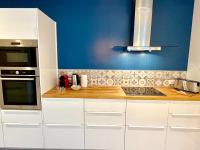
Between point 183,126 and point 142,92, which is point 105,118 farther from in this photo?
point 183,126

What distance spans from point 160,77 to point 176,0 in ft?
3.93

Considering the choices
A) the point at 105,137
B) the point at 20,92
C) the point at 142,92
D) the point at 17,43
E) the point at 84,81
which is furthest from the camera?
the point at 84,81

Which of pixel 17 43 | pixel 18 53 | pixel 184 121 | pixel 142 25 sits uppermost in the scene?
pixel 142 25

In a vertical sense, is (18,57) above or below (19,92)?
above

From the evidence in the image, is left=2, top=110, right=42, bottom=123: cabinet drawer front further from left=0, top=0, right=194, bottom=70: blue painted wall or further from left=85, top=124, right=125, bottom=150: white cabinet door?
left=0, top=0, right=194, bottom=70: blue painted wall

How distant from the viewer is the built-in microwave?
5.45 feet

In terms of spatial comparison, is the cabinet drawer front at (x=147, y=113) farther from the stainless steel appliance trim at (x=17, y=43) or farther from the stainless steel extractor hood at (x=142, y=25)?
the stainless steel appliance trim at (x=17, y=43)

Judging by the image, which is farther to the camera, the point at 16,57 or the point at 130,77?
the point at 130,77

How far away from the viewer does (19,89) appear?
1.75m

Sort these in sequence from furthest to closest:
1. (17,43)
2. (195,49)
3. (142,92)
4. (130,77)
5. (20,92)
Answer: (130,77) → (195,49) → (142,92) → (20,92) → (17,43)

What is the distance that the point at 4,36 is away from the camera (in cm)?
167

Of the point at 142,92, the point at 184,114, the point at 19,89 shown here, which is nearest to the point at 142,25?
the point at 142,92

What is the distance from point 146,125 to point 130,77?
813 mm

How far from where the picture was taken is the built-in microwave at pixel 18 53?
1661 millimetres
